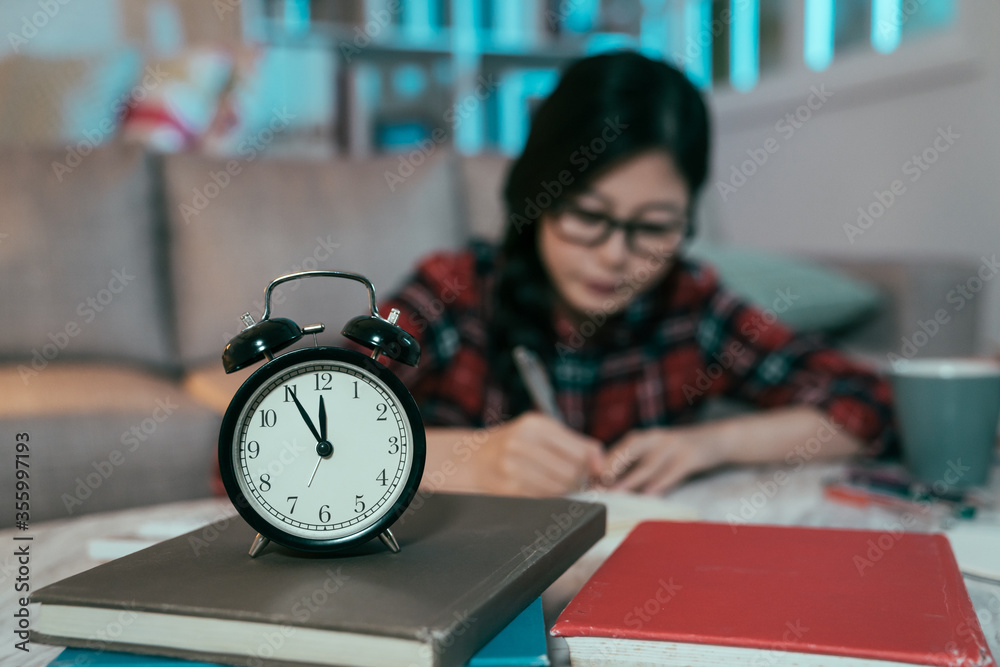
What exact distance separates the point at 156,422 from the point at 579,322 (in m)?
0.70

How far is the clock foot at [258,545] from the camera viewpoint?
464 mm

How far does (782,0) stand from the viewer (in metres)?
2.41

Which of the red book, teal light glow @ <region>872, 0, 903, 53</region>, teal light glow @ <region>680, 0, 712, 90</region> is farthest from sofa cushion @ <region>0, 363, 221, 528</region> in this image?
teal light glow @ <region>680, 0, 712, 90</region>

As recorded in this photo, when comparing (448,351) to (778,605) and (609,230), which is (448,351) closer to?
(609,230)

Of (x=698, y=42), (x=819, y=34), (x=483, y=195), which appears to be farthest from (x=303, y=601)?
(x=698, y=42)

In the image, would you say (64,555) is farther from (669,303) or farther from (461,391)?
(669,303)

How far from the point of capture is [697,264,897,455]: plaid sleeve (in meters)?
1.05

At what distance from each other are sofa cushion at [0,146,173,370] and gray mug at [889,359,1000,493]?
1318 mm

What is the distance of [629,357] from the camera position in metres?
1.29

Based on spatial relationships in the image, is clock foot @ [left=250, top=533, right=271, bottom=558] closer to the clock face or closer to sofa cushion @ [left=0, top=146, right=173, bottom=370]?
the clock face

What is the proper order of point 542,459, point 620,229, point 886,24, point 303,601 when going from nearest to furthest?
point 303,601 → point 542,459 → point 620,229 → point 886,24

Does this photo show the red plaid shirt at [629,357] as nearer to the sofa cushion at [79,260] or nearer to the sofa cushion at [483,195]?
the sofa cushion at [483,195]

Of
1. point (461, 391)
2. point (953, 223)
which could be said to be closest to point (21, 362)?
point (461, 391)

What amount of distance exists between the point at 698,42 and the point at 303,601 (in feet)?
9.37
